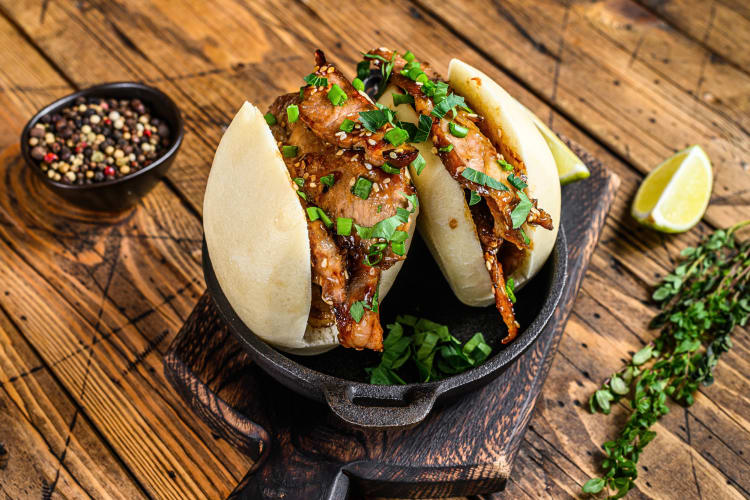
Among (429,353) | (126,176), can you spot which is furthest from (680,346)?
(126,176)

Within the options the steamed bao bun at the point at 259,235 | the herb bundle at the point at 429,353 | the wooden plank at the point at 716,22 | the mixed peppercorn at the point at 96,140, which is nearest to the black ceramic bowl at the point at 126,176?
the mixed peppercorn at the point at 96,140

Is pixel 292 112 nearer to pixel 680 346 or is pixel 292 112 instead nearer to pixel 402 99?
pixel 402 99

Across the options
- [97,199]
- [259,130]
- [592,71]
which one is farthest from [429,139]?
[592,71]

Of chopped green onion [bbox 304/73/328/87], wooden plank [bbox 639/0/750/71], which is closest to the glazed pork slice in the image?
chopped green onion [bbox 304/73/328/87]

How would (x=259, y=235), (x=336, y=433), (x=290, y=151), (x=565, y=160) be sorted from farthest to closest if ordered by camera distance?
(x=565, y=160) < (x=336, y=433) < (x=290, y=151) < (x=259, y=235)

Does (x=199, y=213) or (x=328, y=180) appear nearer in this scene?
(x=328, y=180)

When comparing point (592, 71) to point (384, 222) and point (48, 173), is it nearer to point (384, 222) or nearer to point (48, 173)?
point (384, 222)

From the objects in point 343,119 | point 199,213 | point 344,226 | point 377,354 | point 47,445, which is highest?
point 343,119
